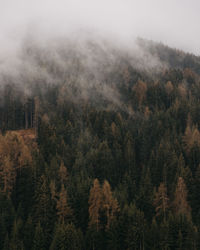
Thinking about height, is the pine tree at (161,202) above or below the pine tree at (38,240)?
above

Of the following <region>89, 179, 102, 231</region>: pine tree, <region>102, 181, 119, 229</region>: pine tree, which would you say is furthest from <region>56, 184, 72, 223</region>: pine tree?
<region>102, 181, 119, 229</region>: pine tree

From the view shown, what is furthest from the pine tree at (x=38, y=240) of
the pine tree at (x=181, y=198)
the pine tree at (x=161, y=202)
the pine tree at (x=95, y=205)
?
the pine tree at (x=181, y=198)

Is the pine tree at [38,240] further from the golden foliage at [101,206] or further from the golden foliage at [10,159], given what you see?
the golden foliage at [10,159]

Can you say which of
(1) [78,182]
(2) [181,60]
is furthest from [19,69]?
(2) [181,60]

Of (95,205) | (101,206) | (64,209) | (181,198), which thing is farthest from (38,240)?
(181,198)

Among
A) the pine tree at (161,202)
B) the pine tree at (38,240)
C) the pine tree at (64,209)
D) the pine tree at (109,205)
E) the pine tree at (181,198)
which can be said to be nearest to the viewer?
the pine tree at (38,240)

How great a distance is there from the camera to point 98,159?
71312 millimetres

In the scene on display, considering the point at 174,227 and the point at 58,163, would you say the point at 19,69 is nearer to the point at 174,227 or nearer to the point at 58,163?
the point at 58,163

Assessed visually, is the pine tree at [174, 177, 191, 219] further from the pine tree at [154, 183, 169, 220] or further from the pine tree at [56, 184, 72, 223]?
the pine tree at [56, 184, 72, 223]

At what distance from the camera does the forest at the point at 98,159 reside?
143 ft

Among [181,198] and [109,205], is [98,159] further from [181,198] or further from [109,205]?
[181,198]

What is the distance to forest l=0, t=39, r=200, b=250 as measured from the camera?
43.6 metres

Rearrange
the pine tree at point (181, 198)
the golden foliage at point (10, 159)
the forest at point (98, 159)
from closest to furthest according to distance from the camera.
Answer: the forest at point (98, 159) → the pine tree at point (181, 198) → the golden foliage at point (10, 159)

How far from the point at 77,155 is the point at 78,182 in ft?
53.5
